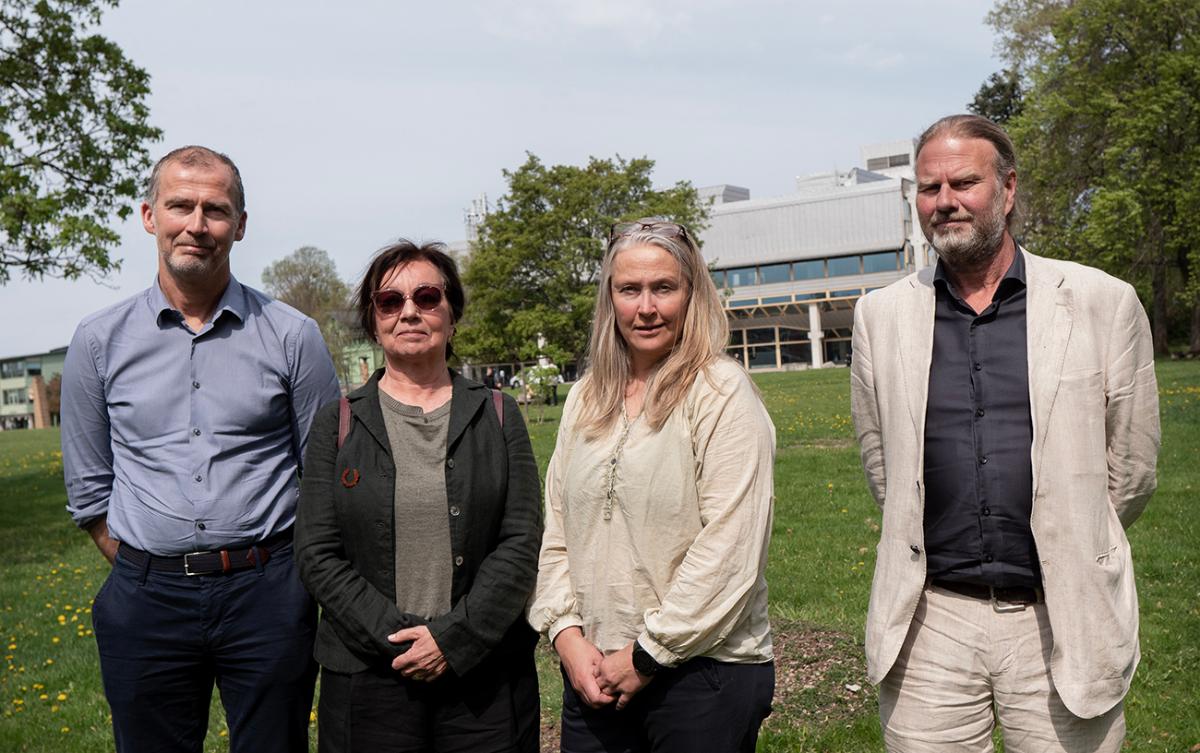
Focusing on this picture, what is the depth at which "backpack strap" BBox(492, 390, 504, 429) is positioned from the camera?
3.71 metres

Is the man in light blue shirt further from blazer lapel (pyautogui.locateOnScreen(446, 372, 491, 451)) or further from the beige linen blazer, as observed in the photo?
the beige linen blazer

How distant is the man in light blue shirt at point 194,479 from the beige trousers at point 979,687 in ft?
7.05

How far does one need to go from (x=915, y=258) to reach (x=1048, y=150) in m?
44.3

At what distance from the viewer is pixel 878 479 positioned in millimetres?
4000

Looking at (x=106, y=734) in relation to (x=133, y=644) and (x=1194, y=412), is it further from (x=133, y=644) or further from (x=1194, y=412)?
(x=1194, y=412)

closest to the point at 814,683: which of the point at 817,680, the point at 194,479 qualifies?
the point at 817,680

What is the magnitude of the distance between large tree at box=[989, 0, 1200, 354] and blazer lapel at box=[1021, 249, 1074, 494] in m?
30.7

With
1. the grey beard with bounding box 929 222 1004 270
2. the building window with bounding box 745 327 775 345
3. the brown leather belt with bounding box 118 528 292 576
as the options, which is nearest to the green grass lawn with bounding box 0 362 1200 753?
the brown leather belt with bounding box 118 528 292 576

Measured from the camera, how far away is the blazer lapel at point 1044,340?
10.8 feet

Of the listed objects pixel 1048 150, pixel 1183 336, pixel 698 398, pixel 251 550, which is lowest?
pixel 1183 336

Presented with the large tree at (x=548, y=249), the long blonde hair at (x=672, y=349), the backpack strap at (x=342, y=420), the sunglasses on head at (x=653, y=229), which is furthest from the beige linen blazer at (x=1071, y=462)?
the large tree at (x=548, y=249)

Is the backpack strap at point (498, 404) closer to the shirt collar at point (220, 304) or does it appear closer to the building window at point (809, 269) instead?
the shirt collar at point (220, 304)

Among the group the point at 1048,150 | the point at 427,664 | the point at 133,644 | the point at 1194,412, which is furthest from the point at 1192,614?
the point at 1048,150

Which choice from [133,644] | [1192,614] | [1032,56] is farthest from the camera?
[1032,56]
